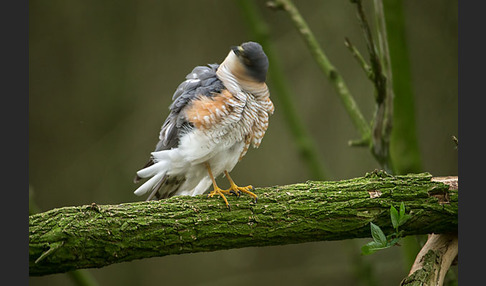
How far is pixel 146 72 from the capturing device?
5414 millimetres

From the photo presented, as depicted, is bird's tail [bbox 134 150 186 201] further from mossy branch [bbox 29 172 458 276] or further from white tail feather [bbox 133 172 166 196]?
mossy branch [bbox 29 172 458 276]

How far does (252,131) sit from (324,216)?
0.59 m

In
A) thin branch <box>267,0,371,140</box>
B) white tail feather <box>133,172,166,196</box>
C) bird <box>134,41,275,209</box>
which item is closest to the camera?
bird <box>134,41,275,209</box>

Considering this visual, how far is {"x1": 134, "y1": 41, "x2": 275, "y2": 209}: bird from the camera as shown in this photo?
8.24ft

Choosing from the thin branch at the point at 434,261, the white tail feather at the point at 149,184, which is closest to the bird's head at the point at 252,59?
the white tail feather at the point at 149,184

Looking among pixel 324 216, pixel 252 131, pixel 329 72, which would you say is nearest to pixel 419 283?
pixel 324 216

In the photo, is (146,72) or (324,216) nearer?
(324,216)

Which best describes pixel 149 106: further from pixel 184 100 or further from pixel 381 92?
pixel 381 92

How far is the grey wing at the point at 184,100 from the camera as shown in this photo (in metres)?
2.57

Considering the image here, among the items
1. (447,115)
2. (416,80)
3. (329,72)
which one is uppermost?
(329,72)

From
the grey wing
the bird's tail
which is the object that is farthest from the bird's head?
the bird's tail

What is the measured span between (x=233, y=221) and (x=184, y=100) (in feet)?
2.24

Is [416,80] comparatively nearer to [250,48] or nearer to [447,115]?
[447,115]

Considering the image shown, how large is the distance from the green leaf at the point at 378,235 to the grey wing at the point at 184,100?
933mm
